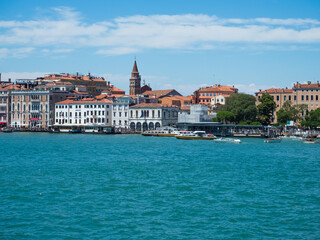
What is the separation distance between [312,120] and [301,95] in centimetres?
672

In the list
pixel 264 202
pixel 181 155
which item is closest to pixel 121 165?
pixel 181 155

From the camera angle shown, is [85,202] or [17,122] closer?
[85,202]

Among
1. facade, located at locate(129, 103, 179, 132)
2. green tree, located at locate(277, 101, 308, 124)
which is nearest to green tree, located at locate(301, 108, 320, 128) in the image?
green tree, located at locate(277, 101, 308, 124)

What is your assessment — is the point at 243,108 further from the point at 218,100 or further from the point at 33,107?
the point at 33,107

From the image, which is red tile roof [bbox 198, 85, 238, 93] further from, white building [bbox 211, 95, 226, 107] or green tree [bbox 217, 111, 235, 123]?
green tree [bbox 217, 111, 235, 123]

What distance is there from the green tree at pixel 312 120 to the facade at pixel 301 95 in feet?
15.1

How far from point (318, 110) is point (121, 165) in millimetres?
41164

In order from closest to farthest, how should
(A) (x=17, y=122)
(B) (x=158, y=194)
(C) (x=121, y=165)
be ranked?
1. (B) (x=158, y=194)
2. (C) (x=121, y=165)
3. (A) (x=17, y=122)

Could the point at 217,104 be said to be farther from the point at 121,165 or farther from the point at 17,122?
the point at 121,165

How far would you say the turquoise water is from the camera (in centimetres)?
1603

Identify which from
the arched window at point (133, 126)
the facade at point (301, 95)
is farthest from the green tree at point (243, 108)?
the arched window at point (133, 126)

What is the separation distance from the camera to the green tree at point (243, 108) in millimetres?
69206

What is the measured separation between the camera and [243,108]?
229 ft

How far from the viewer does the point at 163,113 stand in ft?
241
